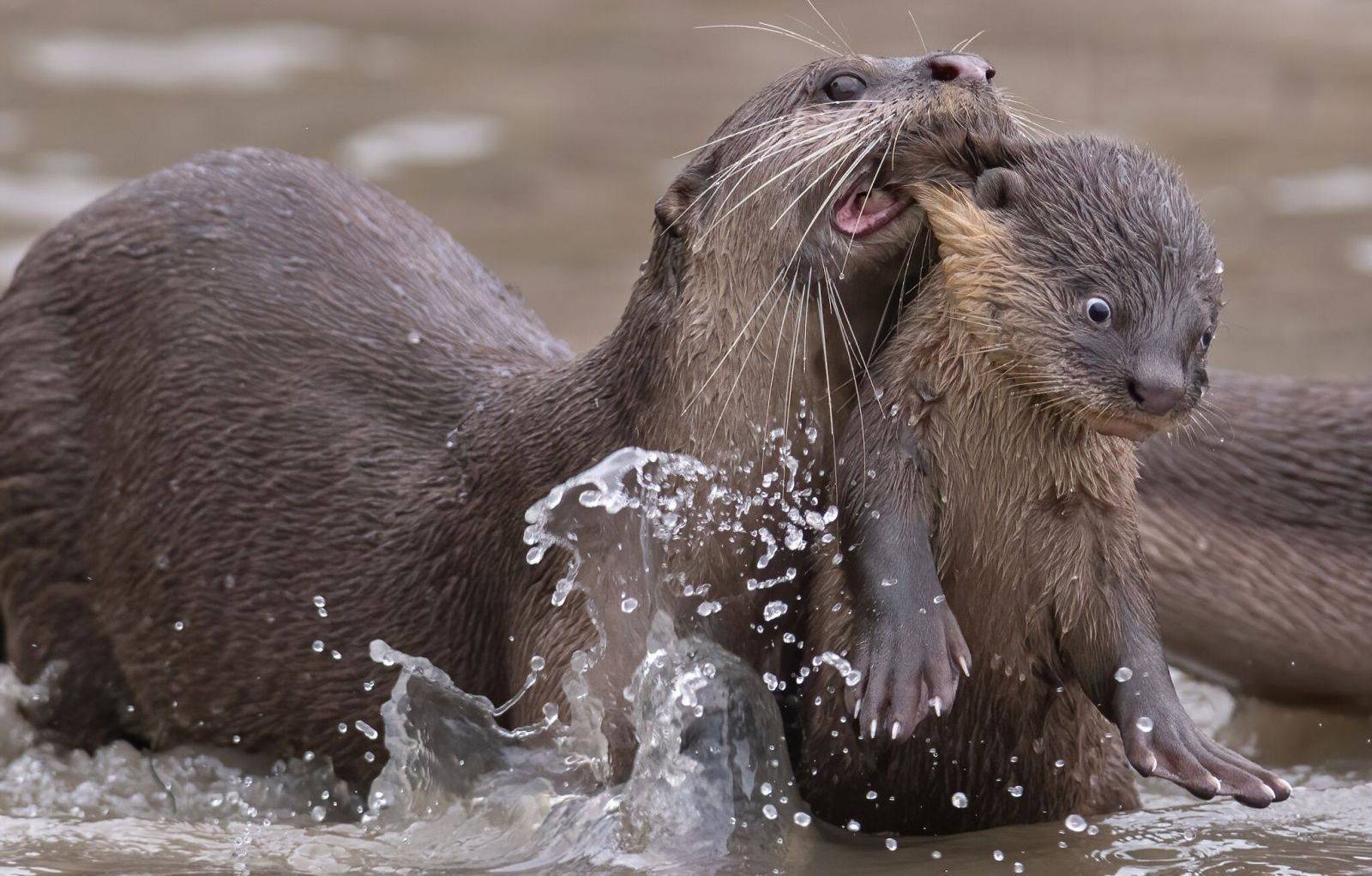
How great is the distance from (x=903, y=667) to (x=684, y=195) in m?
0.74

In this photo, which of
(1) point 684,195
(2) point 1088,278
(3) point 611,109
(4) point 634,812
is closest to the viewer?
(2) point 1088,278

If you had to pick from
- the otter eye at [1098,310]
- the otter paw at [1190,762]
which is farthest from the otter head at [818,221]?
the otter paw at [1190,762]

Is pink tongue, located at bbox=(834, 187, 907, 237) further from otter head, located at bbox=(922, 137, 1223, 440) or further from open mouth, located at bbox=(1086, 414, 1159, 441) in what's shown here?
open mouth, located at bbox=(1086, 414, 1159, 441)

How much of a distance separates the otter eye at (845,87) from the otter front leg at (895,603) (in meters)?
0.43

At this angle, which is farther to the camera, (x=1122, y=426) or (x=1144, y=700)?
(x=1144, y=700)

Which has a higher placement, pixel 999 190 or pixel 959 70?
pixel 959 70

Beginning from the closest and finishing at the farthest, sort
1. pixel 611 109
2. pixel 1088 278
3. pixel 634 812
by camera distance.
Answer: pixel 1088 278, pixel 634 812, pixel 611 109

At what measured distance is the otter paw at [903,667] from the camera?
8.87ft

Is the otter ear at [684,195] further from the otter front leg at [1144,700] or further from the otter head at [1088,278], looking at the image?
the otter front leg at [1144,700]

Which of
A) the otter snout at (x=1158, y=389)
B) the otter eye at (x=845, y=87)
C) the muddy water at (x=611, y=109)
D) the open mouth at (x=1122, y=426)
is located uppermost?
the muddy water at (x=611, y=109)

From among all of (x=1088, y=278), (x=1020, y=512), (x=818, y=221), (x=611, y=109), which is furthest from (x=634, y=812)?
(x=611, y=109)

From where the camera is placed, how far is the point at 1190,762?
2.77m

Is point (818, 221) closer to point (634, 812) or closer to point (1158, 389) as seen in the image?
point (1158, 389)

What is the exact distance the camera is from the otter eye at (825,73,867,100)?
3.03m
